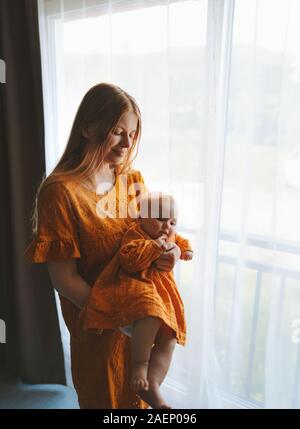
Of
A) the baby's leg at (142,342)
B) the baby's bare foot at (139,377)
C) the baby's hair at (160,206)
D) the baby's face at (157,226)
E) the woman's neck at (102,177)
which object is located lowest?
the baby's bare foot at (139,377)

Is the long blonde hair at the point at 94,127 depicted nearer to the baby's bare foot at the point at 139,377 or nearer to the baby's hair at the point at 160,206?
the baby's hair at the point at 160,206

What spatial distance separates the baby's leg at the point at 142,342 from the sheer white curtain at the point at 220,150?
23.3 inches

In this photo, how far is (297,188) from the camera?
125 centimetres

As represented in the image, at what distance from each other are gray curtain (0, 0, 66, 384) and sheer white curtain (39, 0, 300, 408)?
0.14m

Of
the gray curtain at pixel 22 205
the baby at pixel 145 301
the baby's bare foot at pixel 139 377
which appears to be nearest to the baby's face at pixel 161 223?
the baby at pixel 145 301

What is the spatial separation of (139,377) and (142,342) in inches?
3.3

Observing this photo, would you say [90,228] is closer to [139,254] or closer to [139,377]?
[139,254]

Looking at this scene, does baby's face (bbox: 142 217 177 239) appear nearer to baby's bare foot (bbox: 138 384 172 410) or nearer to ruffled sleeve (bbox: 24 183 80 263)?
ruffled sleeve (bbox: 24 183 80 263)

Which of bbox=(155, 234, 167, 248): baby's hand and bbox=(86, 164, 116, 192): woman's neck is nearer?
bbox=(155, 234, 167, 248): baby's hand

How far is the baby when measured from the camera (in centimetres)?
94

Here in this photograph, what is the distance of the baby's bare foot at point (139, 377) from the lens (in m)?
0.90

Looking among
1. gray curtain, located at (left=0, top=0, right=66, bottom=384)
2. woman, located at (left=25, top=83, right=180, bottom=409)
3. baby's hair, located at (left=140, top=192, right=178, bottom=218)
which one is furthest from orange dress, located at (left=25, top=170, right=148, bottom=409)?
gray curtain, located at (left=0, top=0, right=66, bottom=384)

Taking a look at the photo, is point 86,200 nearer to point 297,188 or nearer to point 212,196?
point 212,196

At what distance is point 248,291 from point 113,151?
85cm
